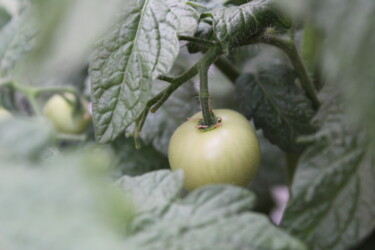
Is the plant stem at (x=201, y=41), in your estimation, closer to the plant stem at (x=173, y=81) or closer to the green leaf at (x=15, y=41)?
the plant stem at (x=173, y=81)

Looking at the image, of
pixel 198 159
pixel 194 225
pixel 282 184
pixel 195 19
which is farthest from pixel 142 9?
pixel 282 184

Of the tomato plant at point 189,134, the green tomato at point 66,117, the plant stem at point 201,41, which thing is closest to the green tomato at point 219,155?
the tomato plant at point 189,134

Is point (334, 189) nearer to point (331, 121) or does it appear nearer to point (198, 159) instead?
point (331, 121)

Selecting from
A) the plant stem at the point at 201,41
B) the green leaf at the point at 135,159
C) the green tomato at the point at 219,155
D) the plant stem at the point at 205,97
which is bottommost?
the green leaf at the point at 135,159

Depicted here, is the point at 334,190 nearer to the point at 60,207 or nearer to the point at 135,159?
the point at 60,207

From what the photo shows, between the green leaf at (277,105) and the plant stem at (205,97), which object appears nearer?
the plant stem at (205,97)

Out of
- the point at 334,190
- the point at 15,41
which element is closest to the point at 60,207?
the point at 334,190

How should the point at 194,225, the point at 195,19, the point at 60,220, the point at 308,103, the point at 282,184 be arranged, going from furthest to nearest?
the point at 282,184 < the point at 308,103 < the point at 195,19 < the point at 194,225 < the point at 60,220
